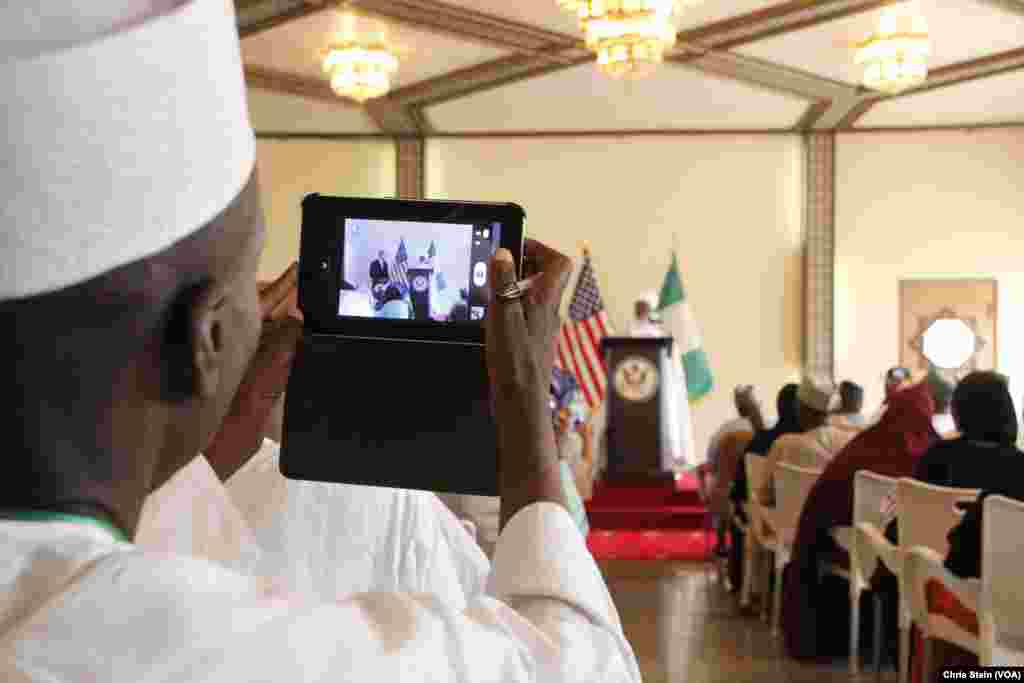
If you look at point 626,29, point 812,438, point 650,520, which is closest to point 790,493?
point 812,438

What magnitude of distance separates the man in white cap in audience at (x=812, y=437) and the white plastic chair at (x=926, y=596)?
238 centimetres

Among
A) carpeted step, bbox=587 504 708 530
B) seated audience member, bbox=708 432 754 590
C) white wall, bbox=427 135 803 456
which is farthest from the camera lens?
white wall, bbox=427 135 803 456

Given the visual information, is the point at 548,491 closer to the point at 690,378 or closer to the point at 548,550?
the point at 548,550

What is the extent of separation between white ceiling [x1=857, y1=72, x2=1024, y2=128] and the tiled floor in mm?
5699

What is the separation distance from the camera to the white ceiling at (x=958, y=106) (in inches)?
483

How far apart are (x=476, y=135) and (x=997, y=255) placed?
549 centimetres

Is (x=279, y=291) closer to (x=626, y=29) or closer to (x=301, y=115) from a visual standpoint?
(x=626, y=29)

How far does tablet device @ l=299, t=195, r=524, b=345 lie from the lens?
114cm

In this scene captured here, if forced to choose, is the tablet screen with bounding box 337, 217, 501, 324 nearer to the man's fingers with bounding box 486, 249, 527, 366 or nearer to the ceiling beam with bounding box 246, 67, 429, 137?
the man's fingers with bounding box 486, 249, 527, 366

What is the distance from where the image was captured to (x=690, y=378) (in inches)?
508

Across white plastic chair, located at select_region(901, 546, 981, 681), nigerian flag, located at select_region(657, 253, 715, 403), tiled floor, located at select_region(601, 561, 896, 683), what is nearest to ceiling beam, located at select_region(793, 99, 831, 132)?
nigerian flag, located at select_region(657, 253, 715, 403)

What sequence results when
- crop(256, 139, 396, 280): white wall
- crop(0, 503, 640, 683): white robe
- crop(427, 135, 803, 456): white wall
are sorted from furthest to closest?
crop(256, 139, 396, 280): white wall → crop(427, 135, 803, 456): white wall → crop(0, 503, 640, 683): white robe

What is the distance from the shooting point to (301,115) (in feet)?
44.5

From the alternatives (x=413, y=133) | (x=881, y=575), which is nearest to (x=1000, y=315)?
(x=413, y=133)
